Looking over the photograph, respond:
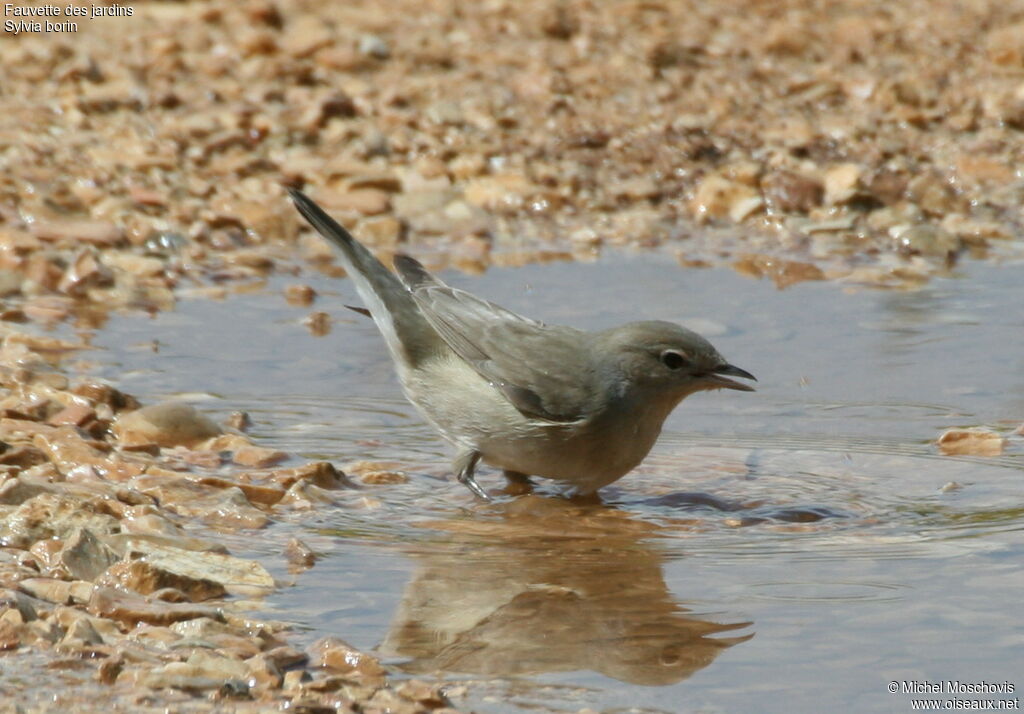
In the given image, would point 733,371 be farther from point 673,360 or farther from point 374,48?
point 374,48

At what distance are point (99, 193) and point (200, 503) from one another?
14.4ft

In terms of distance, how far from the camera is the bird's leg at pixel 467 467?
6.55m

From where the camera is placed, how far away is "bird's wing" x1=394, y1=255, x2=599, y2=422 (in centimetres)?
664

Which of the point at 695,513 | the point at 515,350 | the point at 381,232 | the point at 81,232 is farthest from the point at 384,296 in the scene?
the point at 81,232

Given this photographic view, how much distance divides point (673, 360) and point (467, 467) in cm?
92

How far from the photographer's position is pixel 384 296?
7.46 metres

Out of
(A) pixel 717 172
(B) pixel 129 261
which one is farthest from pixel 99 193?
(A) pixel 717 172

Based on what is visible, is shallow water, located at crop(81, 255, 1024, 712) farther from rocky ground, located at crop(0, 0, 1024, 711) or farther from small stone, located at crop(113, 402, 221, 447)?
rocky ground, located at crop(0, 0, 1024, 711)

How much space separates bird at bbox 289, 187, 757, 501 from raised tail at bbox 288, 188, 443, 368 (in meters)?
0.07

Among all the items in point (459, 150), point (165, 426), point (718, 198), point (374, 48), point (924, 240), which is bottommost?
point (165, 426)

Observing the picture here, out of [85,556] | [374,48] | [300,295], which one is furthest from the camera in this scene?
[374,48]

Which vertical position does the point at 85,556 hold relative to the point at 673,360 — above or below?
below

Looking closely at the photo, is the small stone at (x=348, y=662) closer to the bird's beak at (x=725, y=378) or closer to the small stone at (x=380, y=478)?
the small stone at (x=380, y=478)

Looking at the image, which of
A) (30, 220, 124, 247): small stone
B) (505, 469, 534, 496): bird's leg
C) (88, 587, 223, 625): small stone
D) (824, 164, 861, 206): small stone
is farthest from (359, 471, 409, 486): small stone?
(824, 164, 861, 206): small stone
